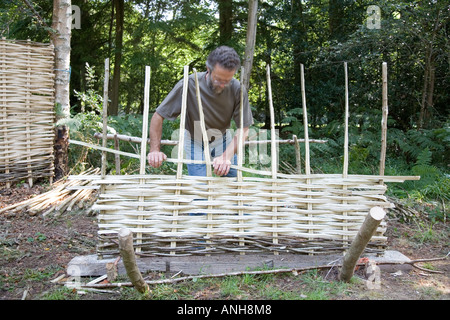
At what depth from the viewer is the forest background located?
537 cm

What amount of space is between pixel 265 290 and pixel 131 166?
3.36 meters

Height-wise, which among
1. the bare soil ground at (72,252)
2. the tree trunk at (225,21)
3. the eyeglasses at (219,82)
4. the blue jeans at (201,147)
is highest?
the tree trunk at (225,21)

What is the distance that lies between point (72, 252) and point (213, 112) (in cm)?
166

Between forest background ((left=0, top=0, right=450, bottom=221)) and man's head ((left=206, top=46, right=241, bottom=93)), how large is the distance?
2.21 metres

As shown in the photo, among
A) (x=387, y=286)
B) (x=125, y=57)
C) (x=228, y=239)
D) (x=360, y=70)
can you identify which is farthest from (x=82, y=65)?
(x=387, y=286)

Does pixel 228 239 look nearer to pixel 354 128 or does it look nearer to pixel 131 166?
pixel 131 166

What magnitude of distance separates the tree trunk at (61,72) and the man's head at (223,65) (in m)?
3.07

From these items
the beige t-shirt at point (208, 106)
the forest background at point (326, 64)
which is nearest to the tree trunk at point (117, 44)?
the forest background at point (326, 64)

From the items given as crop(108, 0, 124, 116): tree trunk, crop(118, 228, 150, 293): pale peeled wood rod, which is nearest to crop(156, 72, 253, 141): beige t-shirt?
crop(118, 228, 150, 293): pale peeled wood rod

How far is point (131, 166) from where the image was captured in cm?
516

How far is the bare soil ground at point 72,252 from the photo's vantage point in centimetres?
232

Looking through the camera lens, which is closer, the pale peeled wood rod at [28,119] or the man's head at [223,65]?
the man's head at [223,65]

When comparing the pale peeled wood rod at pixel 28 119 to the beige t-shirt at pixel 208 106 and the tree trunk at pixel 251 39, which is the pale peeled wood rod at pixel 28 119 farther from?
the tree trunk at pixel 251 39

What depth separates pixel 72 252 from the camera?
3.03 meters
